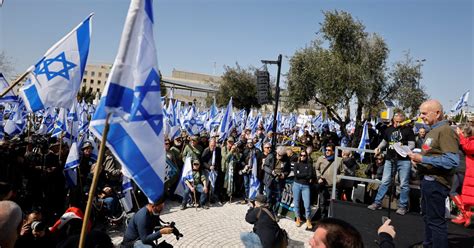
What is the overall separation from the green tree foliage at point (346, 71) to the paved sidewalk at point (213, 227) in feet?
40.2

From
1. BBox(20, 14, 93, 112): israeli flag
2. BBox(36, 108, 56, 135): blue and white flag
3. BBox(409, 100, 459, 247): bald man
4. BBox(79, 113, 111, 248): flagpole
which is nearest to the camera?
BBox(79, 113, 111, 248): flagpole

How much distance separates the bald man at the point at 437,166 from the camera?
401 centimetres

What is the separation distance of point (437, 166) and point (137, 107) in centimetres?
349

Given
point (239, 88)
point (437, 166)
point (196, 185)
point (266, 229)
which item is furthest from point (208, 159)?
point (239, 88)

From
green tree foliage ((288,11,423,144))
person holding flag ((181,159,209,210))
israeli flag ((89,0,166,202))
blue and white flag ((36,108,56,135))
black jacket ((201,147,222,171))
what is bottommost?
person holding flag ((181,159,209,210))

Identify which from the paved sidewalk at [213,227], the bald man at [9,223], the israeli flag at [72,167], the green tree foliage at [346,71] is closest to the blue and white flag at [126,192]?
the paved sidewalk at [213,227]

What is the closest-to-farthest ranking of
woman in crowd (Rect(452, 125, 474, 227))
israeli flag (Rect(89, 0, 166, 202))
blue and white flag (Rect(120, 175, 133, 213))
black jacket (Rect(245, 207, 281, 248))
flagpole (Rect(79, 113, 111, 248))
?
flagpole (Rect(79, 113, 111, 248)) < israeli flag (Rect(89, 0, 166, 202)) < black jacket (Rect(245, 207, 281, 248)) < woman in crowd (Rect(452, 125, 474, 227)) < blue and white flag (Rect(120, 175, 133, 213))

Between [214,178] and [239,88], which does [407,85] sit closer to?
[214,178]

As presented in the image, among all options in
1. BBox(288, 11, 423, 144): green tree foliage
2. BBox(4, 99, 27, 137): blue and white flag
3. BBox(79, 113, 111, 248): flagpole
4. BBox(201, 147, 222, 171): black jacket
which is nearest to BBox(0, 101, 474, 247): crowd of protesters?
BBox(201, 147, 222, 171): black jacket

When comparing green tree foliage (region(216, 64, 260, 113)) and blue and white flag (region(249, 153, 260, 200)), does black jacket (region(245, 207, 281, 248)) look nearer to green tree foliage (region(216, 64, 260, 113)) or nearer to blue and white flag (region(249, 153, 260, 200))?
blue and white flag (region(249, 153, 260, 200))

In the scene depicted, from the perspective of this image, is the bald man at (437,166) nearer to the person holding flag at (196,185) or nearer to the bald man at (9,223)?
the bald man at (9,223)

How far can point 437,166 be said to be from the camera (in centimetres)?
402

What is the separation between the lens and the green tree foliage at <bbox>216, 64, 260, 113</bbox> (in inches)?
1743

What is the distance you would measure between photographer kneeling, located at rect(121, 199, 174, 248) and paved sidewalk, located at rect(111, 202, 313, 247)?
6.17 ft
